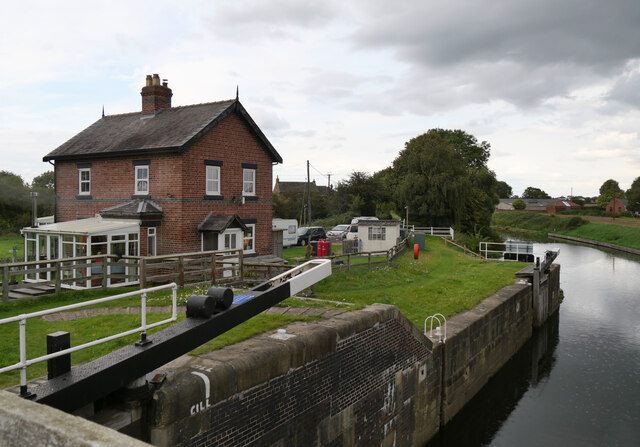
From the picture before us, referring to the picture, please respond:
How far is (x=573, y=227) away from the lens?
78812 millimetres

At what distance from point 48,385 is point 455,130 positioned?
8485cm

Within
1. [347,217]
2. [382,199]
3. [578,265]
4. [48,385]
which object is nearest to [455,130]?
[382,199]

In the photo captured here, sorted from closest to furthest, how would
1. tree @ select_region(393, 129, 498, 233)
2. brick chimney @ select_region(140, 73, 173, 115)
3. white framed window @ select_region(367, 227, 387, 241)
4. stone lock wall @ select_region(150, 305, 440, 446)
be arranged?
1. stone lock wall @ select_region(150, 305, 440, 446)
2. brick chimney @ select_region(140, 73, 173, 115)
3. white framed window @ select_region(367, 227, 387, 241)
4. tree @ select_region(393, 129, 498, 233)

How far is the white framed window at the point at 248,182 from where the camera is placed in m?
21.5

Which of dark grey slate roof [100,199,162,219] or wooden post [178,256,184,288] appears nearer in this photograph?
wooden post [178,256,184,288]

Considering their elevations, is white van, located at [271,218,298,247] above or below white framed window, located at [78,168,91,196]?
below

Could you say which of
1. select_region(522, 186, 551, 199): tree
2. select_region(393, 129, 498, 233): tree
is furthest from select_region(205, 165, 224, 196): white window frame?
select_region(522, 186, 551, 199): tree

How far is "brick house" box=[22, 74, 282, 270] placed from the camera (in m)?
18.5

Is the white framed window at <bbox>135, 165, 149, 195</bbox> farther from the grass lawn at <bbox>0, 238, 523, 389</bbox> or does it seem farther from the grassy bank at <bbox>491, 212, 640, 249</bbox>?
the grassy bank at <bbox>491, 212, 640, 249</bbox>

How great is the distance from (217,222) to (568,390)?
13.6 m

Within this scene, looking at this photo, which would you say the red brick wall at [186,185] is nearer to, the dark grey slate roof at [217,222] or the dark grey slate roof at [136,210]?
the dark grey slate roof at [217,222]

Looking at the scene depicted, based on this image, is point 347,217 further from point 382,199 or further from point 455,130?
point 455,130

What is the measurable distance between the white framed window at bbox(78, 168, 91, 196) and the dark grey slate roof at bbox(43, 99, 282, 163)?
0.68 metres

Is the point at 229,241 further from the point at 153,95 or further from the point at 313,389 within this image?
the point at 313,389
